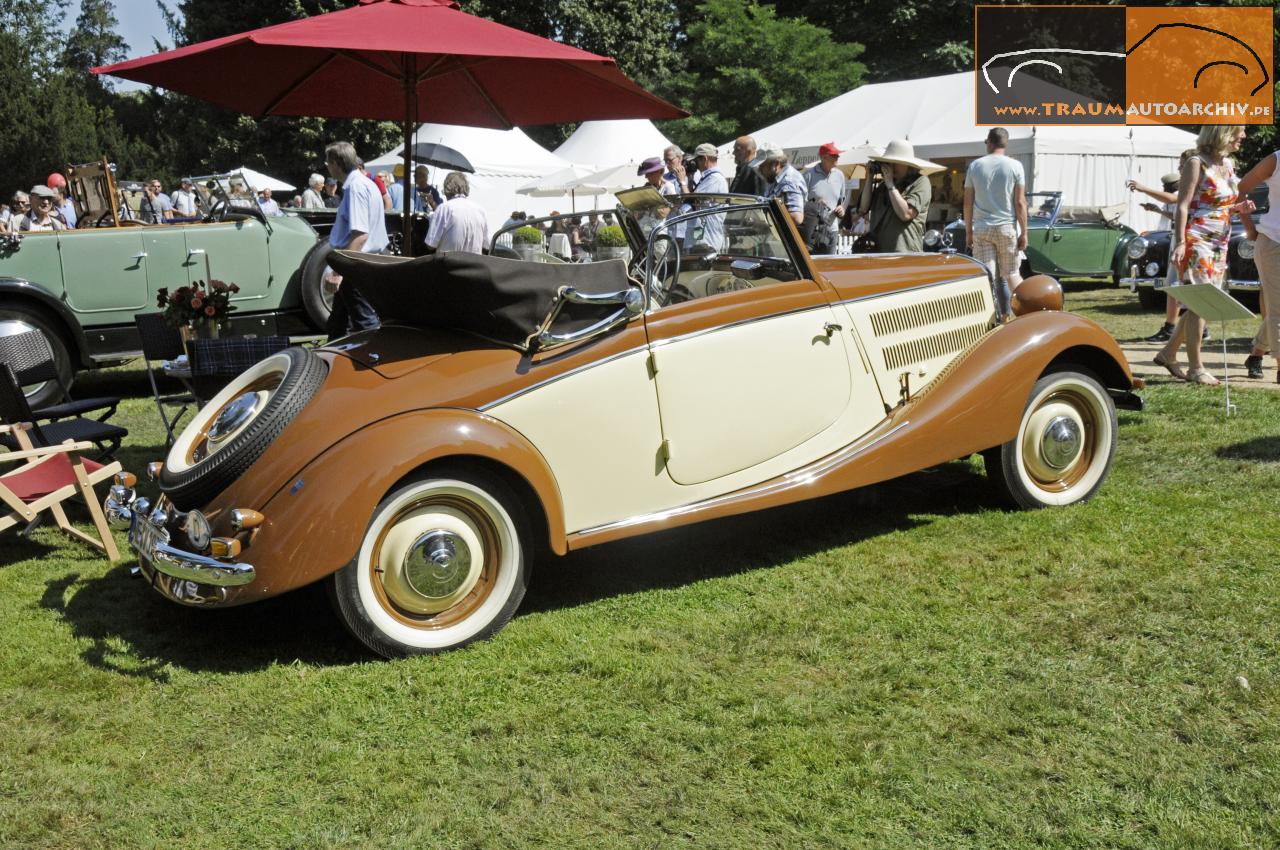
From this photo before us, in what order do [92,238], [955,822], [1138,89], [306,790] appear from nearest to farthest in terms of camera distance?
1. [955,822]
2. [306,790]
3. [92,238]
4. [1138,89]

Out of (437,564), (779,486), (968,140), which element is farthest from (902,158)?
(968,140)

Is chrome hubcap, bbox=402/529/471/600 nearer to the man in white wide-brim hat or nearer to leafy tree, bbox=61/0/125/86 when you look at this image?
the man in white wide-brim hat

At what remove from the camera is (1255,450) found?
6.13m

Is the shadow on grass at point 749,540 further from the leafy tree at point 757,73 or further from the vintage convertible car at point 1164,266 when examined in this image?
the leafy tree at point 757,73

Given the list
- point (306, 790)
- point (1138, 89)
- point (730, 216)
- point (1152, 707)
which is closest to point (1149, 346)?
point (730, 216)

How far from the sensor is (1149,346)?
10.0 m

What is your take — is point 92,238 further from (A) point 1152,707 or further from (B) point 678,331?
(A) point 1152,707

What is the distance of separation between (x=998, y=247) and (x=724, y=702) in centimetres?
628

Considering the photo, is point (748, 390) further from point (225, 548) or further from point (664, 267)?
point (225, 548)


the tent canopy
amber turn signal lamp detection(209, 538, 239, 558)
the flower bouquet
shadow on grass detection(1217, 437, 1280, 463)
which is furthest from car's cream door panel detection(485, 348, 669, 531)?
the tent canopy

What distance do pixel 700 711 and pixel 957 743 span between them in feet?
2.60

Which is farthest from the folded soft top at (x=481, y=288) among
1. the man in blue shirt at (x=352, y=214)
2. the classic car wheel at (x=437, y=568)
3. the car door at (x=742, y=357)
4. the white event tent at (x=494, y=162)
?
the white event tent at (x=494, y=162)

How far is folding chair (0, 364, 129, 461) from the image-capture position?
5.58 m

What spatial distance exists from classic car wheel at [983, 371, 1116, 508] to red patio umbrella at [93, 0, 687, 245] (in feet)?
9.00
